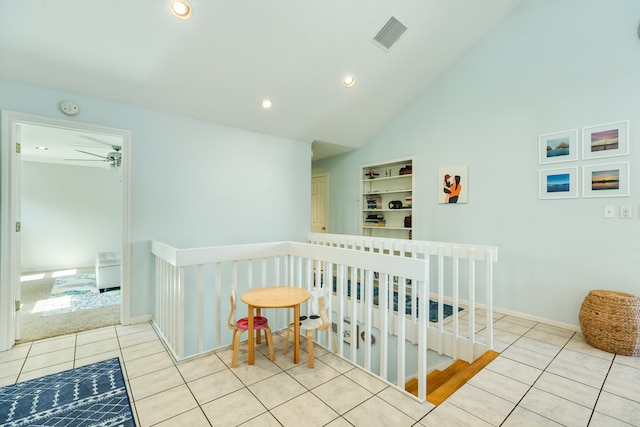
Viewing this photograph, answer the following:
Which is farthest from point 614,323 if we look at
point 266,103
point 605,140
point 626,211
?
point 266,103

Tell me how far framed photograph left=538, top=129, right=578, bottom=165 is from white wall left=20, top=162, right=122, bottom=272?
765 cm

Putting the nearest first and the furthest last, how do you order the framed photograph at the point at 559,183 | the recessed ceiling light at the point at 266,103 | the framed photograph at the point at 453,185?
the framed photograph at the point at 559,183, the recessed ceiling light at the point at 266,103, the framed photograph at the point at 453,185

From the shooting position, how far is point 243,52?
2.93m

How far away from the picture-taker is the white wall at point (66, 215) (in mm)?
5977

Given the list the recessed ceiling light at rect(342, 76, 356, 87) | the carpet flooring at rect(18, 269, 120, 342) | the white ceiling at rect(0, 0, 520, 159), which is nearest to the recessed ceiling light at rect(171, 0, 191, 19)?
the white ceiling at rect(0, 0, 520, 159)

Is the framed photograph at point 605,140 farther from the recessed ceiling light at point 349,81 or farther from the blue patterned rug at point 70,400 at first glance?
the blue patterned rug at point 70,400

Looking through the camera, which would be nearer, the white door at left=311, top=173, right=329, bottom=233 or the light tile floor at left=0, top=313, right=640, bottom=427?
the light tile floor at left=0, top=313, right=640, bottom=427

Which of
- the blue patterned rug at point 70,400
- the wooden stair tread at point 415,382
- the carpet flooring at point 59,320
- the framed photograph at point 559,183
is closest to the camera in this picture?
the blue patterned rug at point 70,400

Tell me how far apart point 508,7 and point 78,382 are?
550cm

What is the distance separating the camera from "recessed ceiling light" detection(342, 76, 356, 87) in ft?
11.8

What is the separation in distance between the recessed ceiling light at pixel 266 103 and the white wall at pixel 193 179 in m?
0.55

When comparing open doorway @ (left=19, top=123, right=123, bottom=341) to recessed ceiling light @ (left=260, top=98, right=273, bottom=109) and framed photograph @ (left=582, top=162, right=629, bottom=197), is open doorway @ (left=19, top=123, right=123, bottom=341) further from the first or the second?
framed photograph @ (left=582, top=162, right=629, bottom=197)

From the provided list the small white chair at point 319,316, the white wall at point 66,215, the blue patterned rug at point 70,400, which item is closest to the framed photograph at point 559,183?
the small white chair at point 319,316

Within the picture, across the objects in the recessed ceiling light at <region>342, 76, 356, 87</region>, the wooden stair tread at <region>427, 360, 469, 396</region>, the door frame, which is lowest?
the wooden stair tread at <region>427, 360, 469, 396</region>
